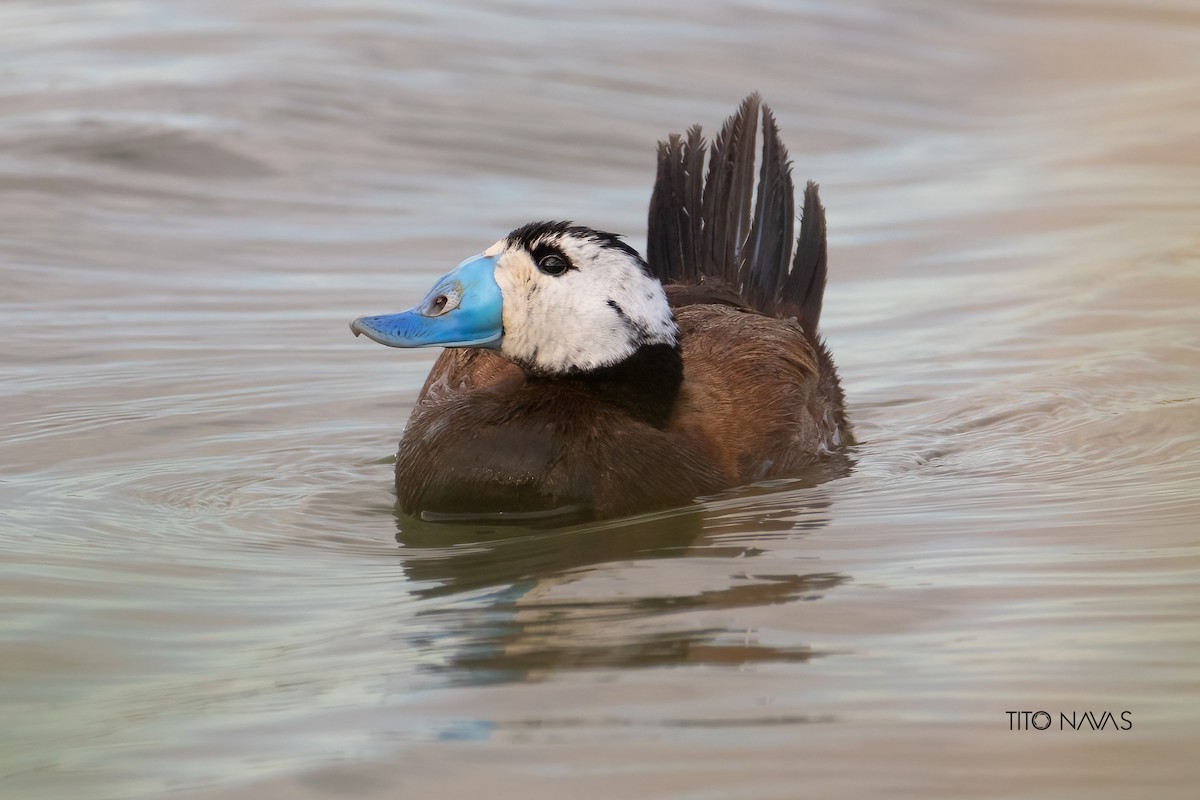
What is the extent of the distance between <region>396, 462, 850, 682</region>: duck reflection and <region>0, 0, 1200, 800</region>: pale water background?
0.07 feet

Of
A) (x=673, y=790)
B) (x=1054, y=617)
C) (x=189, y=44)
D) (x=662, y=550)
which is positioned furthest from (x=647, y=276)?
(x=189, y=44)

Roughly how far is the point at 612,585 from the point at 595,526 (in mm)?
847

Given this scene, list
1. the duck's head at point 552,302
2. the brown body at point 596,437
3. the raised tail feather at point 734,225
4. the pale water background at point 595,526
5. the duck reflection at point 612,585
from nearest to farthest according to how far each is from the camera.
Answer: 1. the pale water background at point 595,526
2. the duck reflection at point 612,585
3. the brown body at point 596,437
4. the duck's head at point 552,302
5. the raised tail feather at point 734,225

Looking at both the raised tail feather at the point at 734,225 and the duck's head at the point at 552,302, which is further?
the raised tail feather at the point at 734,225

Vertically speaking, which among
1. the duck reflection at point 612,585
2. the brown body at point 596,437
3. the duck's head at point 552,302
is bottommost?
the duck reflection at point 612,585

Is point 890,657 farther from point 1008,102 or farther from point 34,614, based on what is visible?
point 1008,102

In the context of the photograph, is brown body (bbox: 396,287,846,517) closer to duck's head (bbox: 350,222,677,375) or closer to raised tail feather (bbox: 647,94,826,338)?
duck's head (bbox: 350,222,677,375)

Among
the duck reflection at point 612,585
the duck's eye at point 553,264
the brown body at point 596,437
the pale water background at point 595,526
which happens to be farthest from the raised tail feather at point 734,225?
the duck's eye at point 553,264

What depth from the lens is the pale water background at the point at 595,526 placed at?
12.0 ft

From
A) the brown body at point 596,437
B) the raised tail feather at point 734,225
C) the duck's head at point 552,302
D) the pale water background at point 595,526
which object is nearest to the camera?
the pale water background at point 595,526

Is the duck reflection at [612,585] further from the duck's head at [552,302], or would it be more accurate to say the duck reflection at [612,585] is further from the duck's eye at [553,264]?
the duck's eye at [553,264]

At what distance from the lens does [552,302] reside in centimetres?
590

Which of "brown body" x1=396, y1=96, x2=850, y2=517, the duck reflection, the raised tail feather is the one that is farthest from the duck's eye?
the raised tail feather

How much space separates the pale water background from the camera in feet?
12.0
